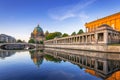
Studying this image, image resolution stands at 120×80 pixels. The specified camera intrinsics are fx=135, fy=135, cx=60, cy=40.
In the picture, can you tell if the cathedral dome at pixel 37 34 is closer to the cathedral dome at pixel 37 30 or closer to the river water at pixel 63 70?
the cathedral dome at pixel 37 30

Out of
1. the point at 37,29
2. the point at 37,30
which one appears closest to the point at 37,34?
the point at 37,30

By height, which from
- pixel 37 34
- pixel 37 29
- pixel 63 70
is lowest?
pixel 63 70

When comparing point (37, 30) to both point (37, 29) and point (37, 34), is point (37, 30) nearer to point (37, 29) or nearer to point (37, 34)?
point (37, 29)

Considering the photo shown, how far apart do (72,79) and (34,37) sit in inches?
6772

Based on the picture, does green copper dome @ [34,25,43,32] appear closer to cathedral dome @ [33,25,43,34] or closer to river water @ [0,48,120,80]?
cathedral dome @ [33,25,43,34]

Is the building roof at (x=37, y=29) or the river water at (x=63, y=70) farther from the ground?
the building roof at (x=37, y=29)

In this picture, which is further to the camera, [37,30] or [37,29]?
[37,29]

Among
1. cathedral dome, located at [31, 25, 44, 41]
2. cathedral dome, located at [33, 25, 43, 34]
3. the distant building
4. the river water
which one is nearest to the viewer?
the river water

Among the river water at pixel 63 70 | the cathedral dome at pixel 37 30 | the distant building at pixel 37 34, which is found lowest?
the river water at pixel 63 70

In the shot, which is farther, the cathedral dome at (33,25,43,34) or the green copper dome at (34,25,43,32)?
the green copper dome at (34,25,43,32)

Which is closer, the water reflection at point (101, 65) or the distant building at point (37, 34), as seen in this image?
the water reflection at point (101, 65)

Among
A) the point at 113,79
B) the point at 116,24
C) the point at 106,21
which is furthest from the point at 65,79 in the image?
the point at 106,21

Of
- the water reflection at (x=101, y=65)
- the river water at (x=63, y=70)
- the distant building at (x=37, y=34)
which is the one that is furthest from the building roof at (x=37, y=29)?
the river water at (x=63, y=70)

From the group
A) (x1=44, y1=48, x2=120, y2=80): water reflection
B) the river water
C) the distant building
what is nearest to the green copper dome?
the distant building
